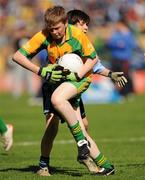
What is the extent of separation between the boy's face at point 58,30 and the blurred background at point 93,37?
654 inches

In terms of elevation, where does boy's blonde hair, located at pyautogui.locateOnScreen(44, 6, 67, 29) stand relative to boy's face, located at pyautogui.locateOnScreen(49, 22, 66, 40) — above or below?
above

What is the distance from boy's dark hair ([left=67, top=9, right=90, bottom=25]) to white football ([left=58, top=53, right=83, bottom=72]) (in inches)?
31.0

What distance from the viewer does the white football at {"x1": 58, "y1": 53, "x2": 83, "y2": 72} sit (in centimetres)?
868

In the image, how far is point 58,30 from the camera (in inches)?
338

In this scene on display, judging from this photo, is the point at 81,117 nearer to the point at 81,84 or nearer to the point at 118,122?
the point at 81,84

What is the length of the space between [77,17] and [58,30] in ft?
2.84

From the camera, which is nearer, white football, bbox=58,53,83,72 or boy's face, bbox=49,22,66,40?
boy's face, bbox=49,22,66,40

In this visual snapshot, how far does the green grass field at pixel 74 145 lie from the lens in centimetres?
934

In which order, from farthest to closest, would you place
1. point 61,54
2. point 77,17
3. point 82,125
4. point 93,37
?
point 93,37
point 77,17
point 82,125
point 61,54

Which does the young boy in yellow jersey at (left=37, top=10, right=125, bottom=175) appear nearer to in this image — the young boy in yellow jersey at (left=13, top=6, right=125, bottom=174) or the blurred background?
the young boy in yellow jersey at (left=13, top=6, right=125, bottom=174)

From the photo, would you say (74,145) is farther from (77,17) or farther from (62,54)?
(62,54)

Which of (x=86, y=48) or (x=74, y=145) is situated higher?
(x=86, y=48)

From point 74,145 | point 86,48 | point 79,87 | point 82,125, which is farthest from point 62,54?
point 74,145

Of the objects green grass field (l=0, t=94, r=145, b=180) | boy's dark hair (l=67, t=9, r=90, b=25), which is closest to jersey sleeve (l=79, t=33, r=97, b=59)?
boy's dark hair (l=67, t=9, r=90, b=25)
